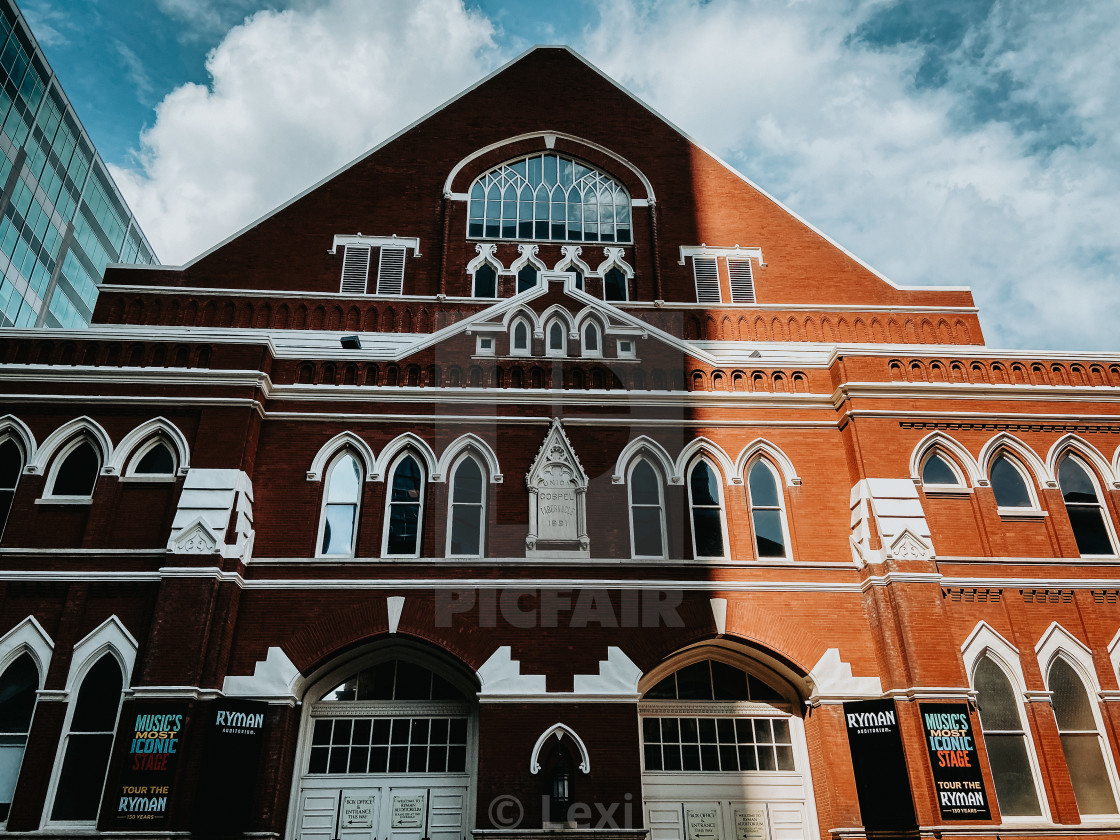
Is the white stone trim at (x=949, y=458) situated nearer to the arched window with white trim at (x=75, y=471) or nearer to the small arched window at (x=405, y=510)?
the small arched window at (x=405, y=510)

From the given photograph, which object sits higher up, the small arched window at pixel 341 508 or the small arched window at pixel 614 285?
the small arched window at pixel 614 285

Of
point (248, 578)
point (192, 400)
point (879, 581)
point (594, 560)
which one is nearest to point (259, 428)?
point (192, 400)

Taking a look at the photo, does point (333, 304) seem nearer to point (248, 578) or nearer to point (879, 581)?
point (248, 578)

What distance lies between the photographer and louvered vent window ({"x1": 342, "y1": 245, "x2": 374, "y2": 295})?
21172 millimetres

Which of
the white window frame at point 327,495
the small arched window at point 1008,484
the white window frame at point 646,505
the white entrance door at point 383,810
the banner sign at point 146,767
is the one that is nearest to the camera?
the banner sign at point 146,767

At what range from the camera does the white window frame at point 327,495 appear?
51.0 feet

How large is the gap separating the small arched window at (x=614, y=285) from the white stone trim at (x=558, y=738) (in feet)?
35.3

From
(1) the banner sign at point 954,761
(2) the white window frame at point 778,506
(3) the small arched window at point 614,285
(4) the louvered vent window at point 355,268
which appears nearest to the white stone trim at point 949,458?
(2) the white window frame at point 778,506

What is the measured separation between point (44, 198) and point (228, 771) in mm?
52006

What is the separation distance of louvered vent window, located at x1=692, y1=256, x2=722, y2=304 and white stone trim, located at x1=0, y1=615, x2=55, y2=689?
15278 mm

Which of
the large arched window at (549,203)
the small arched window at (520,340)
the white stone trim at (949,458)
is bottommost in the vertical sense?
the white stone trim at (949,458)

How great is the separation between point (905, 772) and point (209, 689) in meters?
10.9

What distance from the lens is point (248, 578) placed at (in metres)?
15.1

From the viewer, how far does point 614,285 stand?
Result: 21734 mm
